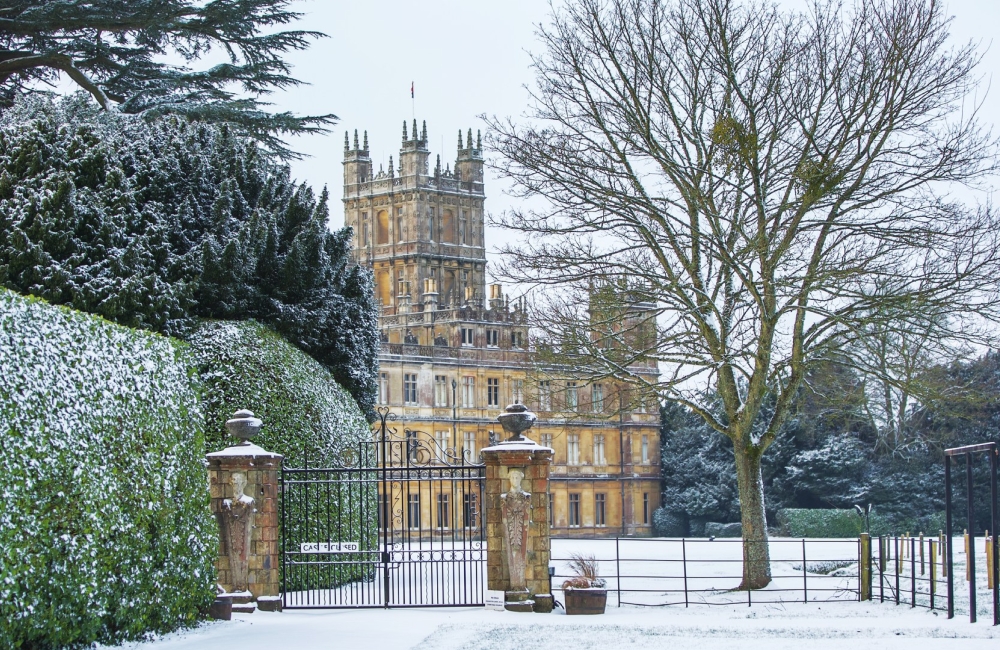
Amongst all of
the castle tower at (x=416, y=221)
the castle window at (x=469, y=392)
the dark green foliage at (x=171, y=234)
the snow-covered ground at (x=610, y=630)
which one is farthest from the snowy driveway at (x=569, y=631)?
the castle tower at (x=416, y=221)

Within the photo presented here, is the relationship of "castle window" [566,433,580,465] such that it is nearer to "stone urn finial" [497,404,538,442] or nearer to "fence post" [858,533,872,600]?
"fence post" [858,533,872,600]

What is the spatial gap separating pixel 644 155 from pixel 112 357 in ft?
32.7

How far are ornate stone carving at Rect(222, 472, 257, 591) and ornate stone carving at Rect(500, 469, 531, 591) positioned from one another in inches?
104

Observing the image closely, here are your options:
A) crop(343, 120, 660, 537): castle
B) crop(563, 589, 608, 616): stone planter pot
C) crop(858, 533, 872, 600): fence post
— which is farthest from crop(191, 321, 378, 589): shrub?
crop(343, 120, 660, 537): castle

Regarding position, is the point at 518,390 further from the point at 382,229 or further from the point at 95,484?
the point at 382,229

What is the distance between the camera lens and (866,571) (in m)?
17.3

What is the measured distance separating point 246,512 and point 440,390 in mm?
41632

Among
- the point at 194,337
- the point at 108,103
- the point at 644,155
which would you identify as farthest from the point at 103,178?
the point at 644,155

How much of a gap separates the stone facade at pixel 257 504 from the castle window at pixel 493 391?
4280 cm

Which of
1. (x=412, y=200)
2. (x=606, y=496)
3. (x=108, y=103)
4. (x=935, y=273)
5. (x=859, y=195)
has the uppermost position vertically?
(x=412, y=200)

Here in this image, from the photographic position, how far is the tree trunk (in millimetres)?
18859

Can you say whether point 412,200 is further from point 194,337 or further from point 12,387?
point 12,387

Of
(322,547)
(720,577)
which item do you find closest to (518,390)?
(720,577)

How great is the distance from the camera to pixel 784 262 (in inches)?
733
